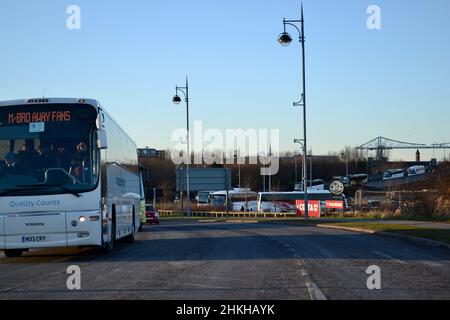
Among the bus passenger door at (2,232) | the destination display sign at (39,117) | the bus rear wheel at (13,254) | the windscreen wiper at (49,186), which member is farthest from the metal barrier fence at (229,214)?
the bus passenger door at (2,232)

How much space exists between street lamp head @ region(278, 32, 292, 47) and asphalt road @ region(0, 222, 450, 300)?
18809mm

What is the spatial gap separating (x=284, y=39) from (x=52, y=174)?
76.7 ft

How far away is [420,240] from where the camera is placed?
71.1ft

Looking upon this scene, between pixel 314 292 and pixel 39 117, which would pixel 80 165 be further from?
pixel 314 292

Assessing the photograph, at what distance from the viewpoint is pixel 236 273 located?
12.9 metres

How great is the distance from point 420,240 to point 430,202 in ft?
65.3

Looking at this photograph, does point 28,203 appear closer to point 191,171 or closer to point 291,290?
point 291,290

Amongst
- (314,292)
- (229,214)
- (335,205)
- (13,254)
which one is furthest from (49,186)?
(229,214)

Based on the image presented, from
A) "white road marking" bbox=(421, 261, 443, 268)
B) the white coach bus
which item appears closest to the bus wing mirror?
the white coach bus

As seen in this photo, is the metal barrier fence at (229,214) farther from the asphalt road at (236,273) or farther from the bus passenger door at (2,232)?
the bus passenger door at (2,232)

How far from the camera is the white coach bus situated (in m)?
15.4

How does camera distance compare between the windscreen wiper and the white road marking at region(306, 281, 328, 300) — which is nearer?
the white road marking at region(306, 281, 328, 300)

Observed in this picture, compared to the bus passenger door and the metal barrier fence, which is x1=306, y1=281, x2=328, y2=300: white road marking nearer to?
the bus passenger door
